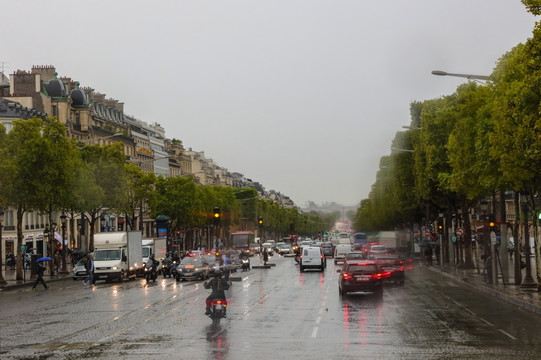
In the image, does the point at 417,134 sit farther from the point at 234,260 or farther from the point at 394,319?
the point at 394,319

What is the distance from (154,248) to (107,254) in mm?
15068

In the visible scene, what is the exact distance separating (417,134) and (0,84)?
58653 mm

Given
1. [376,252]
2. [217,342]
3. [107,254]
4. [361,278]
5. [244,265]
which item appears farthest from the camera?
[244,265]

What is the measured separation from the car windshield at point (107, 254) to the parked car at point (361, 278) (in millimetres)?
25305

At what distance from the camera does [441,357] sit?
769 inches

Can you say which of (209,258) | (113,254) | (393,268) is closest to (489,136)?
(393,268)

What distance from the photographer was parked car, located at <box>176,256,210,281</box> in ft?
200

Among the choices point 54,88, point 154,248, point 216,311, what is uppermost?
point 54,88

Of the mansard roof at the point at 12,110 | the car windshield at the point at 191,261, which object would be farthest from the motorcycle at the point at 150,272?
the mansard roof at the point at 12,110

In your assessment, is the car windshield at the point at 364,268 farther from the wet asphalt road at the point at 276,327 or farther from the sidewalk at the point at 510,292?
the sidewalk at the point at 510,292

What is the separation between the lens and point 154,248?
252 feet

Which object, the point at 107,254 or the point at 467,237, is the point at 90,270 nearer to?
the point at 107,254

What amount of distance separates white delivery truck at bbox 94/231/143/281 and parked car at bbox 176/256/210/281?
153 inches

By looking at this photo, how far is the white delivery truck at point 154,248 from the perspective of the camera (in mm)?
75000
